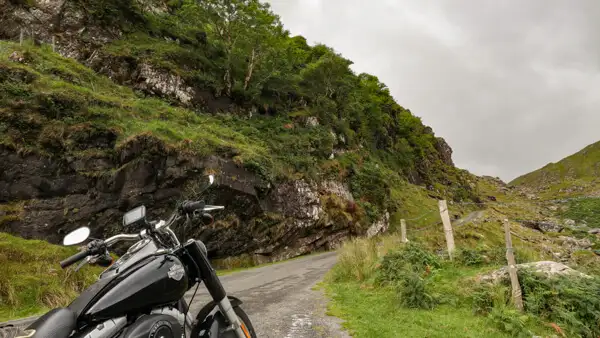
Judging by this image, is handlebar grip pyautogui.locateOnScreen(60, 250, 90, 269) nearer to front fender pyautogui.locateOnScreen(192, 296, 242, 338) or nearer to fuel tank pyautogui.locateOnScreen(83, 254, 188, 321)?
fuel tank pyautogui.locateOnScreen(83, 254, 188, 321)

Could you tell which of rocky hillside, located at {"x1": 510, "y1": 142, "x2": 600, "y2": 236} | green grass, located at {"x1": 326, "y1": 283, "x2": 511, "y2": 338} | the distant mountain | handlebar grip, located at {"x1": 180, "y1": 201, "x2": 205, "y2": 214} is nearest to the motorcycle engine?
handlebar grip, located at {"x1": 180, "y1": 201, "x2": 205, "y2": 214}

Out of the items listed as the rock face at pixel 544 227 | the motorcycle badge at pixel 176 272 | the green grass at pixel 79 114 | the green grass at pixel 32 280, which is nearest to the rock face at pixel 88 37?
the green grass at pixel 79 114

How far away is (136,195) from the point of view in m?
12.0

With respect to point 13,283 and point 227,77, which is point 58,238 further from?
point 227,77

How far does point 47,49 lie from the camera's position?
15.9 m

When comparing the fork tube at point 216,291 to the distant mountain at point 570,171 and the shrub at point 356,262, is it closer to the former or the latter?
the shrub at point 356,262

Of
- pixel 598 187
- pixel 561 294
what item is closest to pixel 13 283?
pixel 561 294

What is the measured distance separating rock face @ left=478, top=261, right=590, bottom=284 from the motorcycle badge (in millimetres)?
6093

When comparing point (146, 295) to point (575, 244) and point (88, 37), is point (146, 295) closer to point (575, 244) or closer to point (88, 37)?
point (88, 37)

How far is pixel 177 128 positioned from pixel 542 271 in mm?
13886

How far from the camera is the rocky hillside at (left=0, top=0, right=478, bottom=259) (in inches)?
441

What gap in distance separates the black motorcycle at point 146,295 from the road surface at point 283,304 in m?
1.68

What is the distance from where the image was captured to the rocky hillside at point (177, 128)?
36.7ft

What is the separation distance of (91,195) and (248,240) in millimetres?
6653
